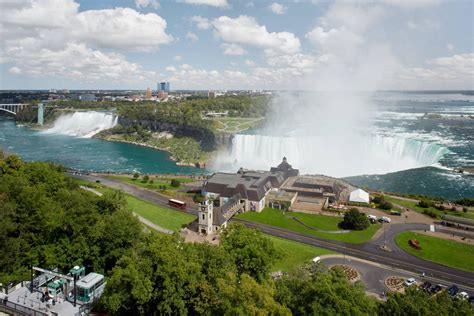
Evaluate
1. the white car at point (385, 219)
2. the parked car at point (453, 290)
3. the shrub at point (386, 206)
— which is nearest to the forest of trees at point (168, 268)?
the parked car at point (453, 290)

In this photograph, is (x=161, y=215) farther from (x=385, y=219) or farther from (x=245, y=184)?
(x=385, y=219)

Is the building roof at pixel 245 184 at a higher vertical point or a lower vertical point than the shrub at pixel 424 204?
higher

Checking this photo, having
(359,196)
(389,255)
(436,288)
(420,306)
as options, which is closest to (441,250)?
(389,255)

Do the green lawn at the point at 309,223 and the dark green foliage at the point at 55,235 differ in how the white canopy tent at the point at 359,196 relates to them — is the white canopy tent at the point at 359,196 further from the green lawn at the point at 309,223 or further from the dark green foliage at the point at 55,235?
the dark green foliage at the point at 55,235

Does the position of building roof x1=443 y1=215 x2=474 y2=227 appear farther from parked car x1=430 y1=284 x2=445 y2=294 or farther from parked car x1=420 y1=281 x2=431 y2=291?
parked car x1=420 y1=281 x2=431 y2=291

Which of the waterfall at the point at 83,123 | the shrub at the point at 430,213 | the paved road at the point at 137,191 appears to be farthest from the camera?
the waterfall at the point at 83,123
